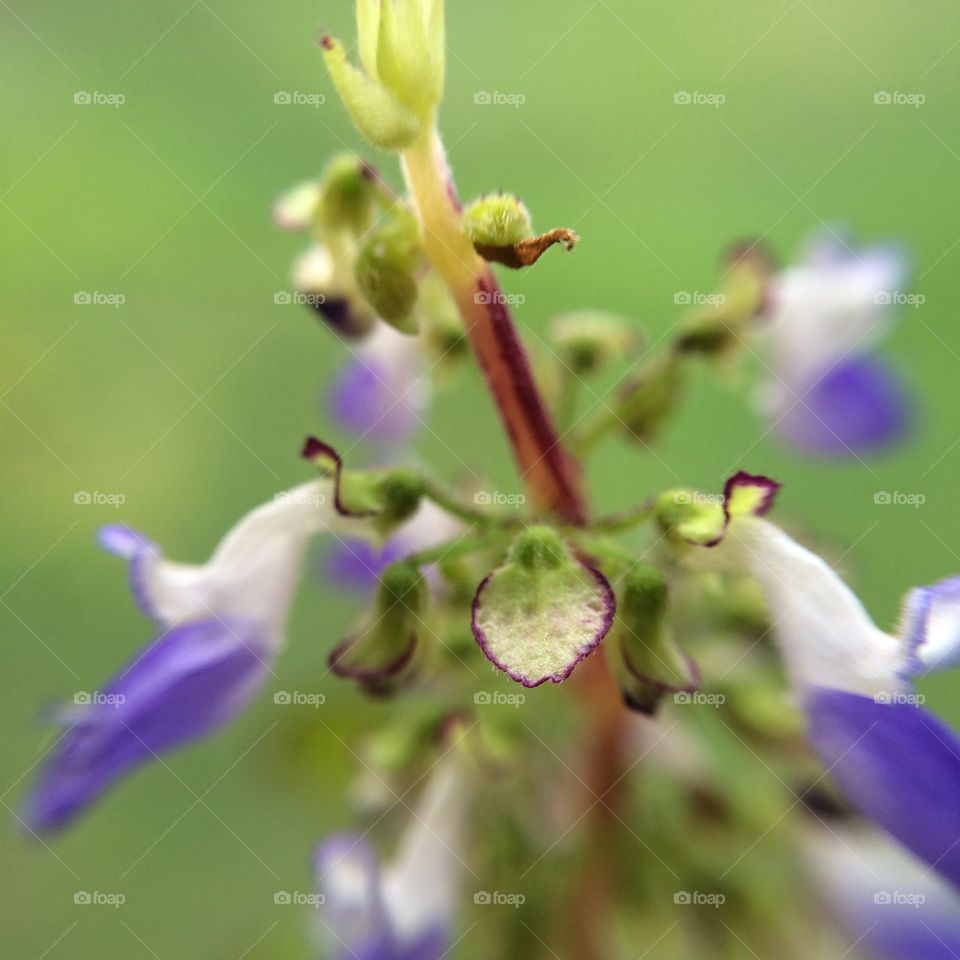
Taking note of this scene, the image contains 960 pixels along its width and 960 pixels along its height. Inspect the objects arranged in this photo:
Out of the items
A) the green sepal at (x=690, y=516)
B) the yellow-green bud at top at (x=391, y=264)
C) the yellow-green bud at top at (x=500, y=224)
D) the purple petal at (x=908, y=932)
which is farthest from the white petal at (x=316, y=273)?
the purple petal at (x=908, y=932)

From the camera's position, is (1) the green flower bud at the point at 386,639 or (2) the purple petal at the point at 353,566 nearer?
(1) the green flower bud at the point at 386,639

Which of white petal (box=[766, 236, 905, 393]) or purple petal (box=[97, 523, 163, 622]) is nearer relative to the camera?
purple petal (box=[97, 523, 163, 622])

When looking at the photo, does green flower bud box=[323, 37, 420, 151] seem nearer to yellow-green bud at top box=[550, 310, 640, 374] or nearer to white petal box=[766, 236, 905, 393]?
yellow-green bud at top box=[550, 310, 640, 374]

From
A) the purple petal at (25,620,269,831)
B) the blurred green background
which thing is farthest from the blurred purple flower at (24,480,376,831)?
the blurred green background

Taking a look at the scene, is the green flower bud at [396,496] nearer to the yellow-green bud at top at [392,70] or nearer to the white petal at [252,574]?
the white petal at [252,574]

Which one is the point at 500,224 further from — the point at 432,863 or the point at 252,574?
the point at 432,863

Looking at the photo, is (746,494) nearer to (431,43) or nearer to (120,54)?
(431,43)

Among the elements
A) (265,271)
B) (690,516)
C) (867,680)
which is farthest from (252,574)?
(265,271)
